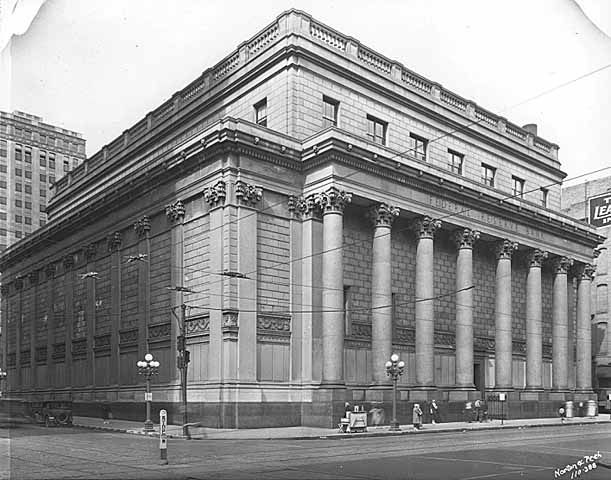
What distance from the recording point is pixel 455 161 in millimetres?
53312

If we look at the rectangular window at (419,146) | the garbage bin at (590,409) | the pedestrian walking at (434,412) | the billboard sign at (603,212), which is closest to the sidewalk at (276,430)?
the pedestrian walking at (434,412)

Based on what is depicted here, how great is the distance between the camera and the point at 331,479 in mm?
17281

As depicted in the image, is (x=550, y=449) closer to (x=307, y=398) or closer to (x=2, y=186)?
(x=307, y=398)

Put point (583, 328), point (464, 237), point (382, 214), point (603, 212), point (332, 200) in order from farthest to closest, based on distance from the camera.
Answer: point (583, 328)
point (464, 237)
point (382, 214)
point (332, 200)
point (603, 212)

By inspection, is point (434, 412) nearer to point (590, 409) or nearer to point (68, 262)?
point (590, 409)

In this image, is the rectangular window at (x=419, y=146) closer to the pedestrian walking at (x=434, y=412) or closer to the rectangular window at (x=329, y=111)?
the rectangular window at (x=329, y=111)

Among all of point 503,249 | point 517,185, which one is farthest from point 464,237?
point 517,185

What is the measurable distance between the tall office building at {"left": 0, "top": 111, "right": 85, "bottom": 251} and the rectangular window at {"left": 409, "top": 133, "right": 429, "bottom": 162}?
1996 inches

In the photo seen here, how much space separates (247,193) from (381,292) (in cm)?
1000

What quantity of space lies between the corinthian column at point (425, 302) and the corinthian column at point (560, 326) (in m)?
16.0

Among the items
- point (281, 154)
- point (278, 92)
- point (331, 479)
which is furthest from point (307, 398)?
point (331, 479)

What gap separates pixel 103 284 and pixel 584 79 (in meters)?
42.1

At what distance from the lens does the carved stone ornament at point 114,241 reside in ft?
160

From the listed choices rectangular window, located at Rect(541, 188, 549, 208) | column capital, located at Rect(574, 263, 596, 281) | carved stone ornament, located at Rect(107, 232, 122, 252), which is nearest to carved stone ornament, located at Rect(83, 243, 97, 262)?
carved stone ornament, located at Rect(107, 232, 122, 252)
